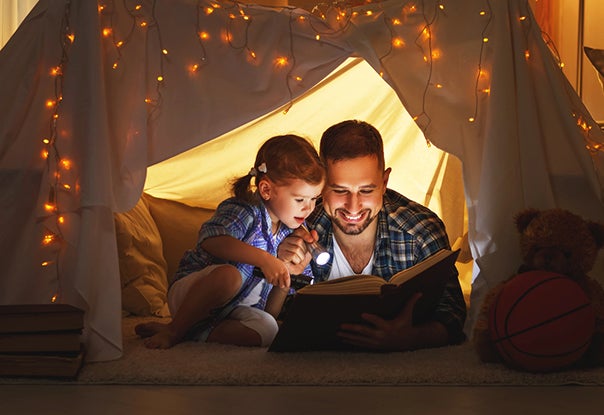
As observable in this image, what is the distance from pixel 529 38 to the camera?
2428 mm

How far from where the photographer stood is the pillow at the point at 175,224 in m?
3.25

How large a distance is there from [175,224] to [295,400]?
5.07 ft

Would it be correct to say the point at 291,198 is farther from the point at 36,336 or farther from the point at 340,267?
the point at 36,336

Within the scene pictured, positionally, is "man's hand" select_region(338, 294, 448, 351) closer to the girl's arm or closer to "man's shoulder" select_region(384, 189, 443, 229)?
the girl's arm

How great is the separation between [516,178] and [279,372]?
2.58 feet

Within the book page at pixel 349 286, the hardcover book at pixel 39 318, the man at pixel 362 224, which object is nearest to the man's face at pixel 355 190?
the man at pixel 362 224

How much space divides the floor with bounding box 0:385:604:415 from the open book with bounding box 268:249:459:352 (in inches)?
8.6

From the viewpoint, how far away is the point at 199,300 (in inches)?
91.8

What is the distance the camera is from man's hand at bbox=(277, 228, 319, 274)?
2541 mm

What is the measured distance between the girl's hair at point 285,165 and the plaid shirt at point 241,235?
0.16 ft

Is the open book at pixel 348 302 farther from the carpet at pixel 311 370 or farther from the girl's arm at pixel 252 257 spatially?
the girl's arm at pixel 252 257

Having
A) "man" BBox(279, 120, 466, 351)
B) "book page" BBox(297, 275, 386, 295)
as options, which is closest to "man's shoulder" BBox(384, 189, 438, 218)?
"man" BBox(279, 120, 466, 351)

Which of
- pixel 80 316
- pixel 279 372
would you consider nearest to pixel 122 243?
pixel 80 316

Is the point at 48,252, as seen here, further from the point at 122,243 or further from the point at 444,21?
the point at 444,21
